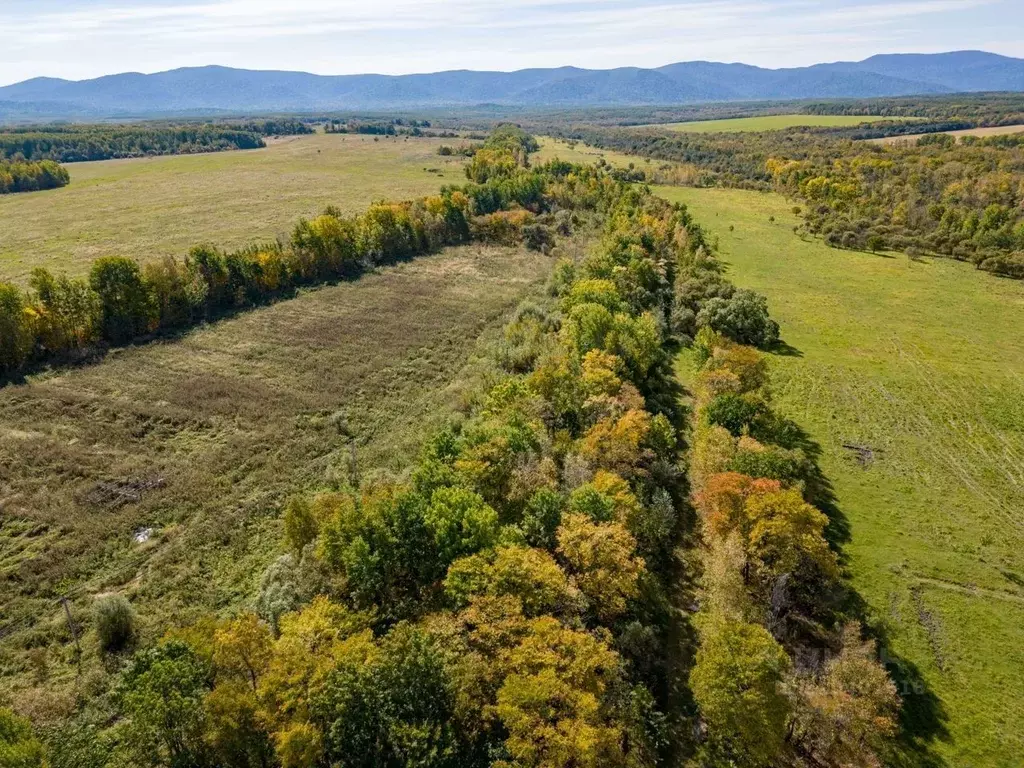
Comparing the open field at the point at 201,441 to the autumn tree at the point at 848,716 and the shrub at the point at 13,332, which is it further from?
the autumn tree at the point at 848,716

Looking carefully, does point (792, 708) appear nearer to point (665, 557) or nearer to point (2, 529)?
point (665, 557)

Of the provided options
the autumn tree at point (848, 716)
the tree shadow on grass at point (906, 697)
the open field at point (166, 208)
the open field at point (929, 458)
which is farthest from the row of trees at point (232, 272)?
the tree shadow on grass at point (906, 697)

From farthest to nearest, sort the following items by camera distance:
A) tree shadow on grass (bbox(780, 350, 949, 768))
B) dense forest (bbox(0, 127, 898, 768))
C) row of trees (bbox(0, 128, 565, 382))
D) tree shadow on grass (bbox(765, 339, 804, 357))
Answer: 1. tree shadow on grass (bbox(765, 339, 804, 357))
2. row of trees (bbox(0, 128, 565, 382))
3. tree shadow on grass (bbox(780, 350, 949, 768))
4. dense forest (bbox(0, 127, 898, 768))

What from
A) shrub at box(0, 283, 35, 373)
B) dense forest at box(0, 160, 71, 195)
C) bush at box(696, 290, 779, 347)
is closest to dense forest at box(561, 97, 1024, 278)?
bush at box(696, 290, 779, 347)

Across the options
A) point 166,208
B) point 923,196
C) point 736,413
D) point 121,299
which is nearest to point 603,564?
point 736,413

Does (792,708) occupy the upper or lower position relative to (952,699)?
upper

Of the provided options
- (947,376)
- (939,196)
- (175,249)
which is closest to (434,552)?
(947,376)

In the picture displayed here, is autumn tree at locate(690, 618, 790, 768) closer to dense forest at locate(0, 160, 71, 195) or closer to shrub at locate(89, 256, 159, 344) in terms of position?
shrub at locate(89, 256, 159, 344)
